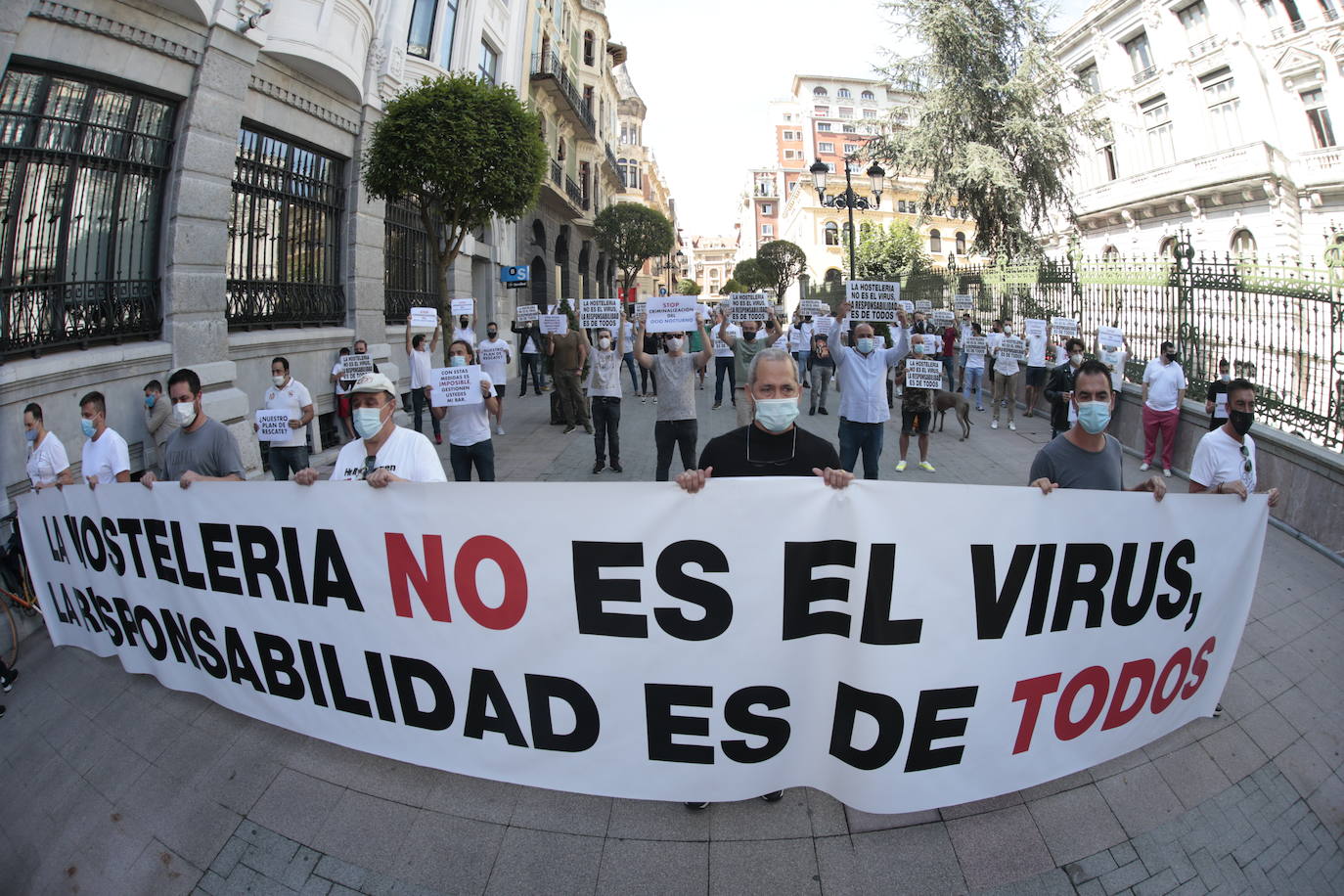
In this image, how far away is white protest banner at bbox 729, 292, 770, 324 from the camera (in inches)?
439

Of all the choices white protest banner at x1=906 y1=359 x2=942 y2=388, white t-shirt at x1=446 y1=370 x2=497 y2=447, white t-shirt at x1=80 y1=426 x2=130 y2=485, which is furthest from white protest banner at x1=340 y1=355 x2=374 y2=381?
white protest banner at x1=906 y1=359 x2=942 y2=388

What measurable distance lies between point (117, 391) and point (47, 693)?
4308mm

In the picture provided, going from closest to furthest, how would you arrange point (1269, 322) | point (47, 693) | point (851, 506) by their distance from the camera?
point (851, 506), point (47, 693), point (1269, 322)

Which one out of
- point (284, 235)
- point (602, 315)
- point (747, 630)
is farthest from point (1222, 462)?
point (284, 235)

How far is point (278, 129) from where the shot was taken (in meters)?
10.9

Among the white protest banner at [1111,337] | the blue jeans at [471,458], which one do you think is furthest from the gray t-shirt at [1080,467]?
the white protest banner at [1111,337]

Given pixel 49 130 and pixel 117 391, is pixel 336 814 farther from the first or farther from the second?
pixel 49 130

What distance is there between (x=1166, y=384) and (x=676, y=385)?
6502 mm

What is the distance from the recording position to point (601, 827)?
3.01 metres

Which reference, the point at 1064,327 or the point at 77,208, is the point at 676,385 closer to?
the point at 77,208

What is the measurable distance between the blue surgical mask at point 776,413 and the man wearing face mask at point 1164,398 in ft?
26.9

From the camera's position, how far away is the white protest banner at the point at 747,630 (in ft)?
8.83

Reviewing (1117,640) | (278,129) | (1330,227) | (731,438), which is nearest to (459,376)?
(731,438)

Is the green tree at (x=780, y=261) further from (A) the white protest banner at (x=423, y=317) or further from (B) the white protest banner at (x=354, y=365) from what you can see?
(B) the white protest banner at (x=354, y=365)
